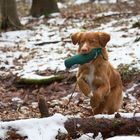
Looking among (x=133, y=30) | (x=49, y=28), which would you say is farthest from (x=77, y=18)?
(x=133, y=30)

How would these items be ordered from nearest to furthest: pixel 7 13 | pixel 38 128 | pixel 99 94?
pixel 38 128, pixel 99 94, pixel 7 13

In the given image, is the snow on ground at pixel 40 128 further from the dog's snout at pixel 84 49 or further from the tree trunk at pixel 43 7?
the tree trunk at pixel 43 7

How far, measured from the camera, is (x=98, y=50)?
6.03 meters

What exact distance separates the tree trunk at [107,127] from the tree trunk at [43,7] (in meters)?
19.0

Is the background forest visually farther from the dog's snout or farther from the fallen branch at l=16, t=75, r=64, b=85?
the dog's snout

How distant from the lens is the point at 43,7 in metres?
24.1

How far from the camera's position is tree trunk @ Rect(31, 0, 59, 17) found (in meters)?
24.1

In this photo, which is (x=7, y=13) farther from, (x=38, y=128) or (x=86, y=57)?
(x=38, y=128)

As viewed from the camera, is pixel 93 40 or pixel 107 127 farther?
pixel 93 40

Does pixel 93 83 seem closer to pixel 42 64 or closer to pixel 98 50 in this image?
pixel 98 50

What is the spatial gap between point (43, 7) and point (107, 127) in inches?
760

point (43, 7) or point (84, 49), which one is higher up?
point (84, 49)

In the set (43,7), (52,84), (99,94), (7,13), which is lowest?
(43,7)

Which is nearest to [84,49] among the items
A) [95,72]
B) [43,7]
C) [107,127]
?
[95,72]
